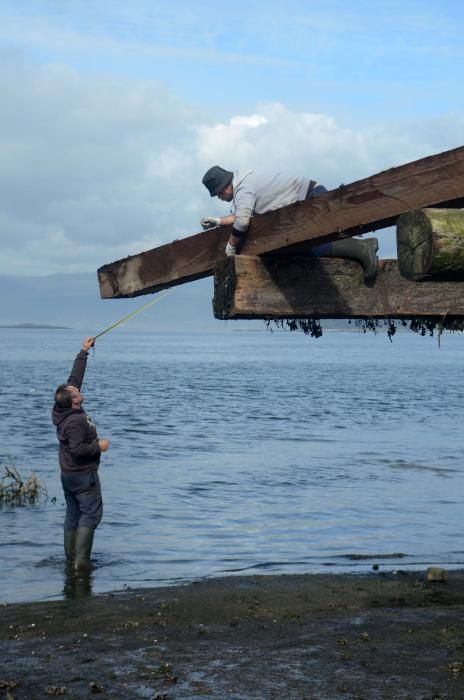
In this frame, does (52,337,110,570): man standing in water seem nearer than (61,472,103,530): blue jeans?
Yes

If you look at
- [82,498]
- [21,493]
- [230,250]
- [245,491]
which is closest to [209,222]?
[230,250]

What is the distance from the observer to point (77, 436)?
37.7 ft

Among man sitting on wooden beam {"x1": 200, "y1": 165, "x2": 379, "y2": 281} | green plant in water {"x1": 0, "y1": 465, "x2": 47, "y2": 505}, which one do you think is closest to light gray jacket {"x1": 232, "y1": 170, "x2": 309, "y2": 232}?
man sitting on wooden beam {"x1": 200, "y1": 165, "x2": 379, "y2": 281}

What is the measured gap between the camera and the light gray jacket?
6590 mm

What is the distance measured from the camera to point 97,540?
15.3 m

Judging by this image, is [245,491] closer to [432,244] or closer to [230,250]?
[230,250]

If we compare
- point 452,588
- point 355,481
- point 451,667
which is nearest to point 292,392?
point 355,481

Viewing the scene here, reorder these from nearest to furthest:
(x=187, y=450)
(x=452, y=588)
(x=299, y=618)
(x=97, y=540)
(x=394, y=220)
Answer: (x=394, y=220) → (x=299, y=618) → (x=452, y=588) → (x=97, y=540) → (x=187, y=450)

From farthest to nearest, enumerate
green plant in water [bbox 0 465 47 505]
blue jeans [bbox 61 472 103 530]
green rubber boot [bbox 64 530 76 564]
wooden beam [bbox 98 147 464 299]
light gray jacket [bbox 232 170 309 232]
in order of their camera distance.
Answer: green plant in water [bbox 0 465 47 505] → green rubber boot [bbox 64 530 76 564] → blue jeans [bbox 61 472 103 530] → light gray jacket [bbox 232 170 309 232] → wooden beam [bbox 98 147 464 299]

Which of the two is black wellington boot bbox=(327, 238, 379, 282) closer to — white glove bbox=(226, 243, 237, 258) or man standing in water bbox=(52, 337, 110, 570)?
white glove bbox=(226, 243, 237, 258)

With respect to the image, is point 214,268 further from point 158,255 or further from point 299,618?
point 299,618

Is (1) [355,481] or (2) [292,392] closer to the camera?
(1) [355,481]

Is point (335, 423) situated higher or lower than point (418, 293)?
lower

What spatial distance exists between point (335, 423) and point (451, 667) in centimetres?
2940
